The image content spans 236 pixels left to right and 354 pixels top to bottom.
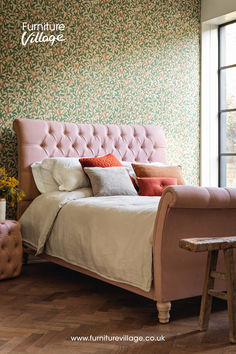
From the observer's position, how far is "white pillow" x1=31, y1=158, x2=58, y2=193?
4.61m

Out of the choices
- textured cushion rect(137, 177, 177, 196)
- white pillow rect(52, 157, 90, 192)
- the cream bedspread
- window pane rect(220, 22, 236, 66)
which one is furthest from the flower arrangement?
window pane rect(220, 22, 236, 66)

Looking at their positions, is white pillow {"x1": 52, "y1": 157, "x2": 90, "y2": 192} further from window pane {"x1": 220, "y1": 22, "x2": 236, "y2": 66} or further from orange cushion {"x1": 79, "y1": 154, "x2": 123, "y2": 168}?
window pane {"x1": 220, "y1": 22, "x2": 236, "y2": 66}

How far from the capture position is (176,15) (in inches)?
235

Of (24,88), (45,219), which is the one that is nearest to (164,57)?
(24,88)

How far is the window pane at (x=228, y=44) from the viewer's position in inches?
239

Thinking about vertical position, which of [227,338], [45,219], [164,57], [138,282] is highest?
[164,57]

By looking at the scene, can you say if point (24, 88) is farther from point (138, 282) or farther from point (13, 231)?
point (138, 282)

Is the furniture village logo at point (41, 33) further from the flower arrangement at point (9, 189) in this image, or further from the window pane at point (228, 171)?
the window pane at point (228, 171)

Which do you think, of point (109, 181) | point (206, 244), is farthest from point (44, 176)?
point (206, 244)

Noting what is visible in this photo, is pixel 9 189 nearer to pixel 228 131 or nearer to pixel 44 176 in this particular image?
pixel 44 176

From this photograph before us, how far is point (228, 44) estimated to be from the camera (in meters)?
6.16

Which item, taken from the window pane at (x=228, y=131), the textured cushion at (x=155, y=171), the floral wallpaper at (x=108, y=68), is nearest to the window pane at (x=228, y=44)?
the floral wallpaper at (x=108, y=68)

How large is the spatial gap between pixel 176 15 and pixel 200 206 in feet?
12.4

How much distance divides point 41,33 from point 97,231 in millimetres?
2498
